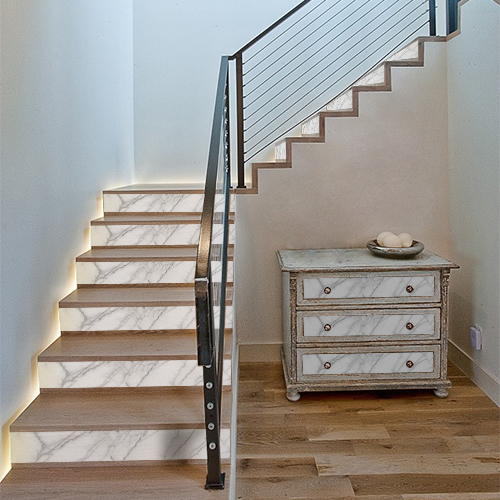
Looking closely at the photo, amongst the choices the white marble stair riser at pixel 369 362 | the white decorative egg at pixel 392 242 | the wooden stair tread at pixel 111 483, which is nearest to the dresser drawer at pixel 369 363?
the white marble stair riser at pixel 369 362

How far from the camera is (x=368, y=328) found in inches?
133

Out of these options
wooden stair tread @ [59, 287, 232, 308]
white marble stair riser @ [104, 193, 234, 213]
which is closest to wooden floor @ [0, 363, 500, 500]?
wooden stair tread @ [59, 287, 232, 308]

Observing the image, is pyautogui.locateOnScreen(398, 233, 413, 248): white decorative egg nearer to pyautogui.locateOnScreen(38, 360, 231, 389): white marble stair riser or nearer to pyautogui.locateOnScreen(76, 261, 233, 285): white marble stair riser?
pyautogui.locateOnScreen(76, 261, 233, 285): white marble stair riser

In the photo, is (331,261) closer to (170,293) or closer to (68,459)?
(170,293)

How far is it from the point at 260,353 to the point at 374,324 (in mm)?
1040

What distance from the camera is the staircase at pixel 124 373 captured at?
2.32 metres

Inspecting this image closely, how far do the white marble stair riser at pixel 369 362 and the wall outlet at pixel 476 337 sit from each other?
0.34 m

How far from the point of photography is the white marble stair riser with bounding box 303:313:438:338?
11.1 feet

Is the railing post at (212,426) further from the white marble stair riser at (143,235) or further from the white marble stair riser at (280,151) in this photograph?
the white marble stair riser at (280,151)

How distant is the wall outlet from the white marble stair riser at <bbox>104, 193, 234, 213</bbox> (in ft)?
5.67

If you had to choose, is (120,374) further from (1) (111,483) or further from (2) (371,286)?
(2) (371,286)

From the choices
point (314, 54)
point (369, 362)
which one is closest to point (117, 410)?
point (369, 362)

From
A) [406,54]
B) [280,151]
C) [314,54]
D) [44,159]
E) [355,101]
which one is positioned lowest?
[44,159]

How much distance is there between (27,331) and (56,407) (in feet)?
1.18
